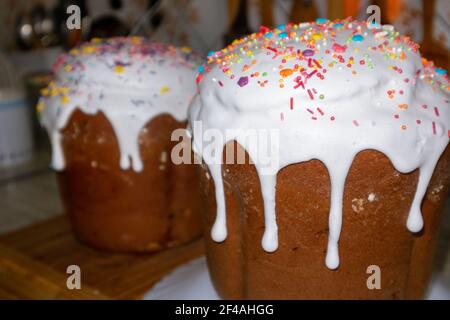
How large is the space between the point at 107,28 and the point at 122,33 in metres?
0.05

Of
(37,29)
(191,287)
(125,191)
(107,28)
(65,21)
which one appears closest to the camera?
(191,287)

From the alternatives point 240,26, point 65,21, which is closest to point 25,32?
point 65,21

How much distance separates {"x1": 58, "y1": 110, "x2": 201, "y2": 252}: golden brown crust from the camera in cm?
122

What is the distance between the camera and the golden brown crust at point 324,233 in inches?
33.3

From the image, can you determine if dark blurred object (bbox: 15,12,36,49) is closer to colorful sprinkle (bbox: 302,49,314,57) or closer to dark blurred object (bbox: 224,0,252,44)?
dark blurred object (bbox: 224,0,252,44)

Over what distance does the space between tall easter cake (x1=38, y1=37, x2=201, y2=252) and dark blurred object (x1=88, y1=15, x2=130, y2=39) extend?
2.23 feet

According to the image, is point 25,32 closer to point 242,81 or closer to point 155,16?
point 155,16

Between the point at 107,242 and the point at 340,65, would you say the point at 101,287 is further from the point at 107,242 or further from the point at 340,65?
the point at 340,65

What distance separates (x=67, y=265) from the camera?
4.24 feet

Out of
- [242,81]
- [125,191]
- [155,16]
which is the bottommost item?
[125,191]

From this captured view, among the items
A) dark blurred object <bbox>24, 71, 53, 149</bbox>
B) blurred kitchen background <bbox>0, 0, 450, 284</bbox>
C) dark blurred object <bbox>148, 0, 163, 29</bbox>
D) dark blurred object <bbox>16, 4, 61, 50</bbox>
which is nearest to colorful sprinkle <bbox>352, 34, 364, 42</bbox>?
blurred kitchen background <bbox>0, 0, 450, 284</bbox>

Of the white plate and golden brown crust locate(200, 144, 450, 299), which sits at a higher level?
golden brown crust locate(200, 144, 450, 299)

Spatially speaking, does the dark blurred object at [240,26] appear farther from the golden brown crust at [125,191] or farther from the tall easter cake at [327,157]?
the tall easter cake at [327,157]

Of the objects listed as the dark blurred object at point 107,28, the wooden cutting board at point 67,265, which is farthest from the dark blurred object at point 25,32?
the wooden cutting board at point 67,265
